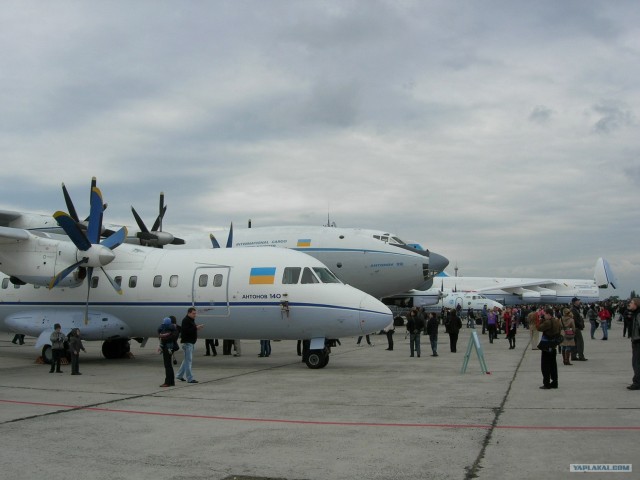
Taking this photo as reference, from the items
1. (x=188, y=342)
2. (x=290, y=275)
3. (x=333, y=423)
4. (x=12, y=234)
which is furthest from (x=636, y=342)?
(x=12, y=234)

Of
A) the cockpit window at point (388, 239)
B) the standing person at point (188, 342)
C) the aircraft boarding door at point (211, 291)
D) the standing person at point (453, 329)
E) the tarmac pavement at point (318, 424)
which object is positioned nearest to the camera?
the tarmac pavement at point (318, 424)

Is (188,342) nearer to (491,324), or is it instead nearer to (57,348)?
(57,348)

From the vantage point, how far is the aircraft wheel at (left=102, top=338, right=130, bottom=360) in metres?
20.5

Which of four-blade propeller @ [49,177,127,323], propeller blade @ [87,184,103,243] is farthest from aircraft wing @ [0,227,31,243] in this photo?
propeller blade @ [87,184,103,243]

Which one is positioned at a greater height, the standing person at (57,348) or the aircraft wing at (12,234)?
the aircraft wing at (12,234)

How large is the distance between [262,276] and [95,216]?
5.64 meters

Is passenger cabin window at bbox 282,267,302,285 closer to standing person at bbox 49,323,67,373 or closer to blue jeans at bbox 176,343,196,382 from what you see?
blue jeans at bbox 176,343,196,382

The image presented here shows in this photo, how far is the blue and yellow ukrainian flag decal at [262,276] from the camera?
17328 mm

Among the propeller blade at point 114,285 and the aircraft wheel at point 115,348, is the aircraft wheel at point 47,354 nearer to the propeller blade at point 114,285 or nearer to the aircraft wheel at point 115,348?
the aircraft wheel at point 115,348

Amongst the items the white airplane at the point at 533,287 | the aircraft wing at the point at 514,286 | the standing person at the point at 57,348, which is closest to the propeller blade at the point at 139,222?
the standing person at the point at 57,348

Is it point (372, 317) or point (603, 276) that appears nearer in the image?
point (372, 317)

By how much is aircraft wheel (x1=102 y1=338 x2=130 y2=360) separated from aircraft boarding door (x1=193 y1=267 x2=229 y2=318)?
4161 mm

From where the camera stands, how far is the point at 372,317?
16.2 m

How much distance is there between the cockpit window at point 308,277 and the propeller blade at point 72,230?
6.52m
